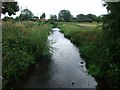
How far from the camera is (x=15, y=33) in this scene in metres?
16.6

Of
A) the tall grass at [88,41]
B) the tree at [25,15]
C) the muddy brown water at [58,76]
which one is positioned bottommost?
the muddy brown water at [58,76]

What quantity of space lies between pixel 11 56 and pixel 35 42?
182 inches

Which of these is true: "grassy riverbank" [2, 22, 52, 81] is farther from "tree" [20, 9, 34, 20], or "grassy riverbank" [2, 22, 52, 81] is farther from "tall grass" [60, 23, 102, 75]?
"tree" [20, 9, 34, 20]

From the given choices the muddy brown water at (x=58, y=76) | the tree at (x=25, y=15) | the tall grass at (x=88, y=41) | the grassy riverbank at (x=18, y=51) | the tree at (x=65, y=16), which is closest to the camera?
the grassy riverbank at (x=18, y=51)

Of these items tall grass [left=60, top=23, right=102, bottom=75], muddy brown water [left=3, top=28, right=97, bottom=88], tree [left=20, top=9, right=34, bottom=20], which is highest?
tree [left=20, top=9, right=34, bottom=20]

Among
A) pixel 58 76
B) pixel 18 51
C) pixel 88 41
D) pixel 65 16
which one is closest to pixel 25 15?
pixel 65 16

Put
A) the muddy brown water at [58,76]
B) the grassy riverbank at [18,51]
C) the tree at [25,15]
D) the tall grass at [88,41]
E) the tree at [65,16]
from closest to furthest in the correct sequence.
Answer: the grassy riverbank at [18,51], the muddy brown water at [58,76], the tall grass at [88,41], the tree at [25,15], the tree at [65,16]

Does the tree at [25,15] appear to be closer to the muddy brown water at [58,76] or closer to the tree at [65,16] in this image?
the tree at [65,16]

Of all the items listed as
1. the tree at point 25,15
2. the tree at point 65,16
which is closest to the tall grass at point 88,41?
the tree at point 25,15

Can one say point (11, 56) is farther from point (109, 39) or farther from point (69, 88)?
point (109, 39)

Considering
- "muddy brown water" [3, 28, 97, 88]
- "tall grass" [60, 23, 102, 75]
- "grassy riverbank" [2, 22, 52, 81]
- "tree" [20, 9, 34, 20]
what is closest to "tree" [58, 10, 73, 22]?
"tree" [20, 9, 34, 20]

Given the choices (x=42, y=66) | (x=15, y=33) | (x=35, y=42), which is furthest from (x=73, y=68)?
(x=15, y=33)

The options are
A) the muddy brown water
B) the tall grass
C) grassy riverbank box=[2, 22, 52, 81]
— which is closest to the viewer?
grassy riverbank box=[2, 22, 52, 81]

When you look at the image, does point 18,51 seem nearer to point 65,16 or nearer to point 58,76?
point 58,76
